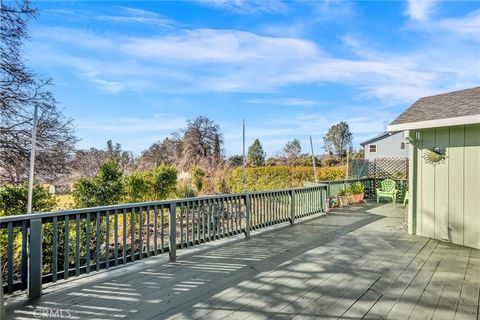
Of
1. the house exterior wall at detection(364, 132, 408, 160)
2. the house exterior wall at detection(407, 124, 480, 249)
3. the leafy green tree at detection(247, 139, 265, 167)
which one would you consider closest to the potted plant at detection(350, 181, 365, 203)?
the house exterior wall at detection(407, 124, 480, 249)

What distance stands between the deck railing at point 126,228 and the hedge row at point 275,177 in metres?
7.70

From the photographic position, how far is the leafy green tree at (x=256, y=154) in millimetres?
25950

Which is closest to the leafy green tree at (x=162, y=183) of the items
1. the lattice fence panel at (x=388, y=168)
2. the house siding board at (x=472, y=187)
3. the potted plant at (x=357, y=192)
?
the potted plant at (x=357, y=192)

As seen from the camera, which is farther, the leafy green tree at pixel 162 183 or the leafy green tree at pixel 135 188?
the leafy green tree at pixel 162 183

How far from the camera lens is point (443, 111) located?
16.4 feet

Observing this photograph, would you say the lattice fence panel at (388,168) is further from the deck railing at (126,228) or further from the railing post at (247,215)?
the railing post at (247,215)

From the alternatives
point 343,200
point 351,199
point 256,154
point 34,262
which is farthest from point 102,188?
point 256,154

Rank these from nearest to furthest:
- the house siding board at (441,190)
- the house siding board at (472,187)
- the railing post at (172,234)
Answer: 1. the railing post at (172,234)
2. the house siding board at (472,187)
3. the house siding board at (441,190)

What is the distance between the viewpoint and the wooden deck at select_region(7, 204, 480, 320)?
2.43m

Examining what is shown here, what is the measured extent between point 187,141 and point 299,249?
18.9 meters

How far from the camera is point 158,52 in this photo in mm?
9133

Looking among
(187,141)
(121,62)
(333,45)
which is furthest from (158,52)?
(187,141)

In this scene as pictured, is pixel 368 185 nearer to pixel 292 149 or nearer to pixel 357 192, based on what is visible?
pixel 357 192

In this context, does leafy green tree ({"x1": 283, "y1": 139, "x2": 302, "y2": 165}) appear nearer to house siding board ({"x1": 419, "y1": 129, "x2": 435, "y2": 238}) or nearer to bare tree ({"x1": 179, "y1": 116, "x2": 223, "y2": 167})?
bare tree ({"x1": 179, "y1": 116, "x2": 223, "y2": 167})
